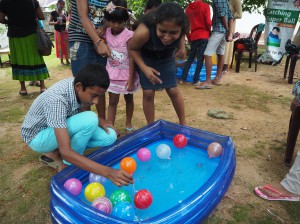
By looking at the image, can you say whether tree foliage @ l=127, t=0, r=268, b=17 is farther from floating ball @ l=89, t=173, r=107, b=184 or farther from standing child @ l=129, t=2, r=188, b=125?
floating ball @ l=89, t=173, r=107, b=184

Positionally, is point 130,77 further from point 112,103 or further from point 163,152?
point 163,152

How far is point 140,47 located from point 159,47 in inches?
7.1

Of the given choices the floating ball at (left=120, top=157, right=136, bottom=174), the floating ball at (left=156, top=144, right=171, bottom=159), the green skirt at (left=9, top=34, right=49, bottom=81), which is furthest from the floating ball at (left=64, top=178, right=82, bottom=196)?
the green skirt at (left=9, top=34, right=49, bottom=81)

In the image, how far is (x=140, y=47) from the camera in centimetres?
252

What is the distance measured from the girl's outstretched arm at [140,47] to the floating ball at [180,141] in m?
0.56

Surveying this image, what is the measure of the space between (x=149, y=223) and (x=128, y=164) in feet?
2.53

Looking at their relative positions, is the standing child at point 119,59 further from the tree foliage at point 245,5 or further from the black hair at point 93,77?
the tree foliage at point 245,5

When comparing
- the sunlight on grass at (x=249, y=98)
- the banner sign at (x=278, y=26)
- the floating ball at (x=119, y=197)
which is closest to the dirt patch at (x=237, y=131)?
the sunlight on grass at (x=249, y=98)

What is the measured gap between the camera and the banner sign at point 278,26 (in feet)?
23.0

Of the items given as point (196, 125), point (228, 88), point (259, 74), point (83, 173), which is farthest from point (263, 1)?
point (83, 173)

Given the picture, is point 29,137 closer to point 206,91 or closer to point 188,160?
point 188,160

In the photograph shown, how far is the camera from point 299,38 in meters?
2.99

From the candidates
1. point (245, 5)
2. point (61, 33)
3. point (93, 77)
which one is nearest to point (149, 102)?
point (93, 77)

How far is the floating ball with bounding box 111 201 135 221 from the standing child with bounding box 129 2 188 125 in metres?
1.21
